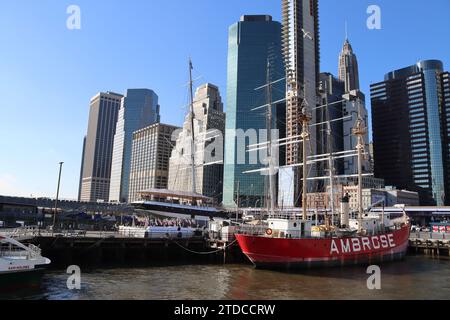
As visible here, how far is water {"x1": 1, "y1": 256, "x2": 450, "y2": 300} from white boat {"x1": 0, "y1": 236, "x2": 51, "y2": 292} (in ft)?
2.77

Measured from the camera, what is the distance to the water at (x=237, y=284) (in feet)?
81.4

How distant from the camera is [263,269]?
36.9 m

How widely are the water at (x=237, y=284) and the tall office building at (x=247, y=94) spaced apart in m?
132

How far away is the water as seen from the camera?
24797 millimetres

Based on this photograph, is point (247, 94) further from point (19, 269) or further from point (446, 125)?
point (19, 269)

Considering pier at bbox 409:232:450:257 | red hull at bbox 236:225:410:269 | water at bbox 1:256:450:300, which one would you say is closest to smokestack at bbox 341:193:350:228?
red hull at bbox 236:225:410:269

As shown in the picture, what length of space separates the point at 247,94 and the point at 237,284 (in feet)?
509

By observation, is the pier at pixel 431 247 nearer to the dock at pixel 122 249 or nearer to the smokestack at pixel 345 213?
the smokestack at pixel 345 213

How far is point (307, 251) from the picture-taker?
36.7m

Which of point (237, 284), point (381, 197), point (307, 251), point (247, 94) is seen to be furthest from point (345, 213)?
point (247, 94)

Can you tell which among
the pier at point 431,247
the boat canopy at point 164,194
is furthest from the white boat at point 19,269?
the pier at point 431,247

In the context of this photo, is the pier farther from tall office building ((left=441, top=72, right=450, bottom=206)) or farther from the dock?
tall office building ((left=441, top=72, right=450, bottom=206))

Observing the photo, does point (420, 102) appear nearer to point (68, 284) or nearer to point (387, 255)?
point (387, 255)

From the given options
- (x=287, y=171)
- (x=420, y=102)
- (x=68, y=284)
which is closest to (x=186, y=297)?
A: (x=68, y=284)
